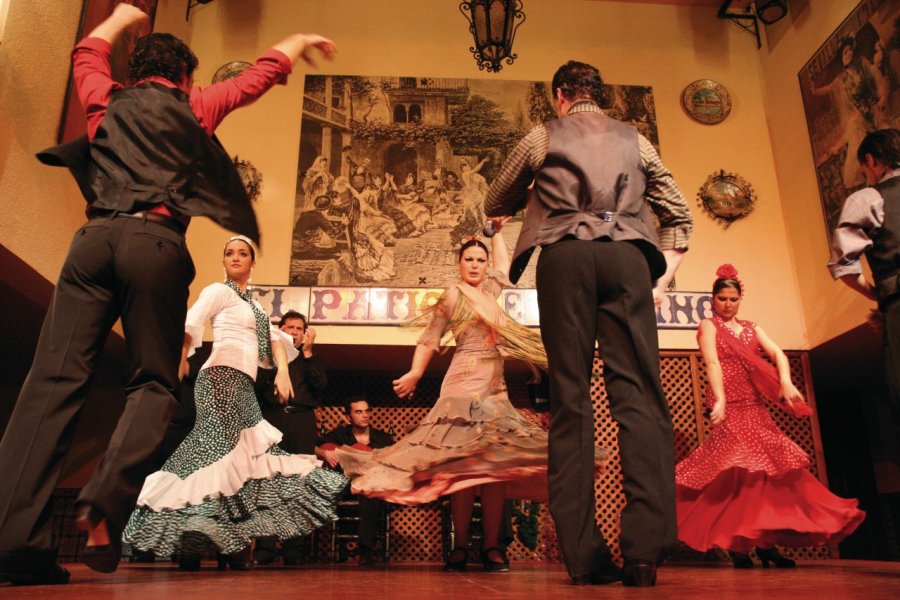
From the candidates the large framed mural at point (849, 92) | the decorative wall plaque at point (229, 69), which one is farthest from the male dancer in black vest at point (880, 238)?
the decorative wall plaque at point (229, 69)

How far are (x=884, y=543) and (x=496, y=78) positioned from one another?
765 cm

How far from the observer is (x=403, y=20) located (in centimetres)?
910

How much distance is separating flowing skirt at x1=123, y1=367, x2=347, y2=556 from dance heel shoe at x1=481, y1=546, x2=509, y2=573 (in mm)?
849

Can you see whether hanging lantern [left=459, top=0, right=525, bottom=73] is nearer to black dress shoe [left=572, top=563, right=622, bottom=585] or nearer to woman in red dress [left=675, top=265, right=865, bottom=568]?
woman in red dress [left=675, top=265, right=865, bottom=568]

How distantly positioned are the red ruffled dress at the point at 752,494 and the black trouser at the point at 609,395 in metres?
2.19

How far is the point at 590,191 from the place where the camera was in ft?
7.61

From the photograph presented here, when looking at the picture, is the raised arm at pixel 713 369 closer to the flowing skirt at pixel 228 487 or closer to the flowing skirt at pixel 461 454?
the flowing skirt at pixel 461 454

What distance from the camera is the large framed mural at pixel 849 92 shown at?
6477 mm

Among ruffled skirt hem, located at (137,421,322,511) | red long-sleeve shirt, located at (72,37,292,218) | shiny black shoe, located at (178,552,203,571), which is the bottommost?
shiny black shoe, located at (178,552,203,571)

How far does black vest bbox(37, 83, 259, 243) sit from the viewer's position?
7.07 feet

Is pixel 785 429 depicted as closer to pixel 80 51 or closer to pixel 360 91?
pixel 360 91

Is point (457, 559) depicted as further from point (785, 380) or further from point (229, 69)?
point (229, 69)

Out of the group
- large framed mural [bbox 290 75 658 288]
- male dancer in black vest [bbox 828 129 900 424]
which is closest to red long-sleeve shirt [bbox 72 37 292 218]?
male dancer in black vest [bbox 828 129 900 424]

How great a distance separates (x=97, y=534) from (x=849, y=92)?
7.67 meters
